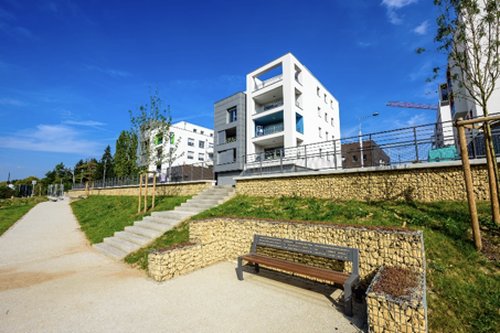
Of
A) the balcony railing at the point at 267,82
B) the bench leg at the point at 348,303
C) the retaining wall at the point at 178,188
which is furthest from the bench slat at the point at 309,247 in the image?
the balcony railing at the point at 267,82

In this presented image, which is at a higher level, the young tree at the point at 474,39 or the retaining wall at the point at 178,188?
the young tree at the point at 474,39

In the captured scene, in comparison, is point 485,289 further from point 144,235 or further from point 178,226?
point 144,235

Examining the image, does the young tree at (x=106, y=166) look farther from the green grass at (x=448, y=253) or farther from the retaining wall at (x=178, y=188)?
the green grass at (x=448, y=253)

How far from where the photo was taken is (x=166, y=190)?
1838cm

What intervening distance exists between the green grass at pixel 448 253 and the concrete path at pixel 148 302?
1.65 m

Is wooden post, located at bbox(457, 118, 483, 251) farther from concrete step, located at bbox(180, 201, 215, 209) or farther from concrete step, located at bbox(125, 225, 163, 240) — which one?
concrete step, located at bbox(180, 201, 215, 209)

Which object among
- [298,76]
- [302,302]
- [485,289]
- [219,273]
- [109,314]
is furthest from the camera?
[298,76]

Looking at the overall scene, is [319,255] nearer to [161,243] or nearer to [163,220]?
[161,243]

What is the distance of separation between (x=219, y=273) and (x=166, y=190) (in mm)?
13661

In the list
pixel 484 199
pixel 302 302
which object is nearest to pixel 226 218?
pixel 302 302

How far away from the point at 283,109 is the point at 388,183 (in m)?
16.3

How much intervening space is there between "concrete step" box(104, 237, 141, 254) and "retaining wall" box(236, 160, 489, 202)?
7301 millimetres

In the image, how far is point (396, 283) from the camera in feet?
11.3

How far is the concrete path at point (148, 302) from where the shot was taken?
148 inches
